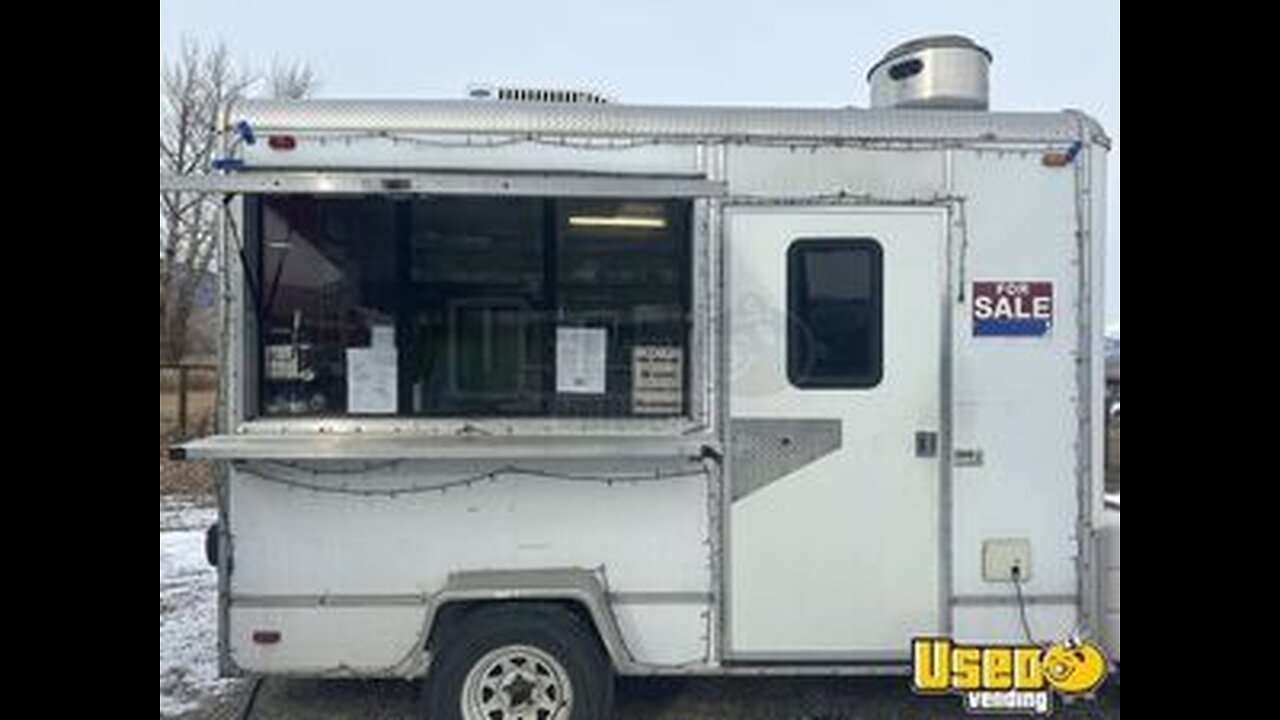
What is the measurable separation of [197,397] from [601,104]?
33.8ft

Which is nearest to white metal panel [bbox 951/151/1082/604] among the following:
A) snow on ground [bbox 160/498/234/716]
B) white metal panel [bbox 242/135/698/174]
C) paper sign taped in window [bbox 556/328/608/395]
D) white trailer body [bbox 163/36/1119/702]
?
white trailer body [bbox 163/36/1119/702]

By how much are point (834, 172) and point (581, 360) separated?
1485 mm

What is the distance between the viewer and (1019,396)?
4109 mm

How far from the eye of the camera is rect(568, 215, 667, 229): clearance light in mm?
4125

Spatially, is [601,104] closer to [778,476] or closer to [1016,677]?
[778,476]

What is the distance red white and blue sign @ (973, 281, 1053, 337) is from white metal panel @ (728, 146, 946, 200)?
1.74 feet

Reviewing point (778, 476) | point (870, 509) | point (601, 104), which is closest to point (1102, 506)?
point (870, 509)

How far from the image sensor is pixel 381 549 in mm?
4000

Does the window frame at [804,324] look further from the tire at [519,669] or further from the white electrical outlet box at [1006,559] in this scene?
the tire at [519,669]

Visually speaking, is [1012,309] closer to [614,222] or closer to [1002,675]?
[1002,675]

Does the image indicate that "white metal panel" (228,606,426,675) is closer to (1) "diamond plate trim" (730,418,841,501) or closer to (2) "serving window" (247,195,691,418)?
(2) "serving window" (247,195,691,418)

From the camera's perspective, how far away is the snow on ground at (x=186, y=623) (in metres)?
4.78

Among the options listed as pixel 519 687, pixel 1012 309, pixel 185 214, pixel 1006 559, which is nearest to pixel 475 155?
pixel 519 687

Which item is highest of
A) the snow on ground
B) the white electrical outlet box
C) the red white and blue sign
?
the red white and blue sign
